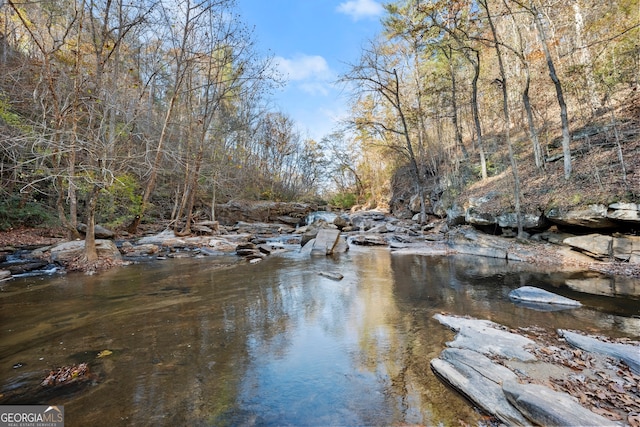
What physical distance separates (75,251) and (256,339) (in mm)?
8574

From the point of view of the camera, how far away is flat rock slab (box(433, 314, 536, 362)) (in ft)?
10.9

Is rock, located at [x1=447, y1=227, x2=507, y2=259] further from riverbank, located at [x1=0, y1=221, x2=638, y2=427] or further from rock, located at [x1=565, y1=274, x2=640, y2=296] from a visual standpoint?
rock, located at [x1=565, y1=274, x2=640, y2=296]

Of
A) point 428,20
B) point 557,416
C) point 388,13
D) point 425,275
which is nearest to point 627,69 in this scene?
point 428,20

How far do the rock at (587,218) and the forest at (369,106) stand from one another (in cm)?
34

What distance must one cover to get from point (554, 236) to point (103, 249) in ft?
48.6

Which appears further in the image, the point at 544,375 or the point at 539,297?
the point at 539,297

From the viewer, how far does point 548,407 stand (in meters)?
2.18

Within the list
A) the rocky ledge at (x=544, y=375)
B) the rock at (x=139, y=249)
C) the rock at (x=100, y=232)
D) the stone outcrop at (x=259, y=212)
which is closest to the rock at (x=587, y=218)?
the rocky ledge at (x=544, y=375)

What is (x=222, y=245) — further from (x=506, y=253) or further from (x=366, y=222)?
(x=506, y=253)

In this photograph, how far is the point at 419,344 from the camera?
3791 mm

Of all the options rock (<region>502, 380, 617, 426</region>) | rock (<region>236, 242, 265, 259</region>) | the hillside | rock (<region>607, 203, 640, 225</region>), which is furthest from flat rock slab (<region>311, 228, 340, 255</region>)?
rock (<region>502, 380, 617, 426</region>)

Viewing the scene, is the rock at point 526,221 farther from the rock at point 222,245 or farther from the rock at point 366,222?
the rock at point 222,245

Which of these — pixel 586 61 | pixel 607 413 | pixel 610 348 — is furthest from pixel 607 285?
pixel 586 61

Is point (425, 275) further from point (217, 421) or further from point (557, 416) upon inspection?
point (217, 421)
